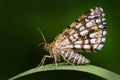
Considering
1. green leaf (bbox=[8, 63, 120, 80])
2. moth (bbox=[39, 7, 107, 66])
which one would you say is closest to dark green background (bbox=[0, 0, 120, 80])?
moth (bbox=[39, 7, 107, 66])

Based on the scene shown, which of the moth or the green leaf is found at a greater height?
the moth

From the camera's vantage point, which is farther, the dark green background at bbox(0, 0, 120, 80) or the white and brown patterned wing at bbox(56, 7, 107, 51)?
the dark green background at bbox(0, 0, 120, 80)

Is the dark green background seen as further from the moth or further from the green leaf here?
the green leaf

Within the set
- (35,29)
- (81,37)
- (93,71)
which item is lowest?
(93,71)

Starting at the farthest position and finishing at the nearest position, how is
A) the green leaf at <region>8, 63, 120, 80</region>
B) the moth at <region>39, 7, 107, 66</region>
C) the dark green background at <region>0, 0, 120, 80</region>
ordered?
the dark green background at <region>0, 0, 120, 80</region>, the moth at <region>39, 7, 107, 66</region>, the green leaf at <region>8, 63, 120, 80</region>

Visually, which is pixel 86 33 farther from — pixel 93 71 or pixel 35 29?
pixel 93 71

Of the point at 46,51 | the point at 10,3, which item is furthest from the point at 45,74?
the point at 10,3

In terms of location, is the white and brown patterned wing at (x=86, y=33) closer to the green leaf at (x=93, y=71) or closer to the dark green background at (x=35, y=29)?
the dark green background at (x=35, y=29)

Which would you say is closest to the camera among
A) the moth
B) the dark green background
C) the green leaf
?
the green leaf

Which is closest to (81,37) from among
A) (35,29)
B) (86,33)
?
(86,33)
